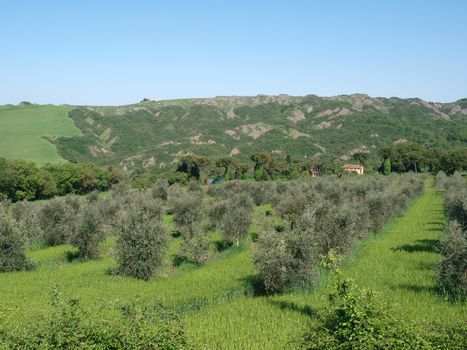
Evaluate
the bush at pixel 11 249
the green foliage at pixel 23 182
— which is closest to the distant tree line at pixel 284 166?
the green foliage at pixel 23 182

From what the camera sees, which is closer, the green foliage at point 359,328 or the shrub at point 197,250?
the green foliage at point 359,328

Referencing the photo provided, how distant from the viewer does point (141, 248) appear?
2775 centimetres

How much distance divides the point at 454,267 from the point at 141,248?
17648mm

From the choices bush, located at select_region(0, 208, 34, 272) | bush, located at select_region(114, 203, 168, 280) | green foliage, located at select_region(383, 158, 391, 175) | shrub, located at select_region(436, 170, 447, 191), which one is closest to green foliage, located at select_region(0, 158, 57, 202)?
bush, located at select_region(0, 208, 34, 272)

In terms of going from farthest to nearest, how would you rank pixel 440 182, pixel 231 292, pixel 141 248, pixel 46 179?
pixel 440 182 < pixel 46 179 < pixel 141 248 < pixel 231 292

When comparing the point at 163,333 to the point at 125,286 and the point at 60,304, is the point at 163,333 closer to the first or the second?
the point at 60,304

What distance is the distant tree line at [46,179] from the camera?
3620 inches

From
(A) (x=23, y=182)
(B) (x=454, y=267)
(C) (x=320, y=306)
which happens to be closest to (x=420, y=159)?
(A) (x=23, y=182)

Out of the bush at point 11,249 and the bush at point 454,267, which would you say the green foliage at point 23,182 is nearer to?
the bush at point 11,249

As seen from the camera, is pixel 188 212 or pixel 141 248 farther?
pixel 188 212

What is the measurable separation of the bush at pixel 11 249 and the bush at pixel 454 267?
2652 cm

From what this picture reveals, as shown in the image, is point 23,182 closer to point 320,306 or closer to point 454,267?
point 320,306

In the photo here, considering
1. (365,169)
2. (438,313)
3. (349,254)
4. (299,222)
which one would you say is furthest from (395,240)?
(365,169)

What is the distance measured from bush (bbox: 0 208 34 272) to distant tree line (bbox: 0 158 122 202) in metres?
48.2
